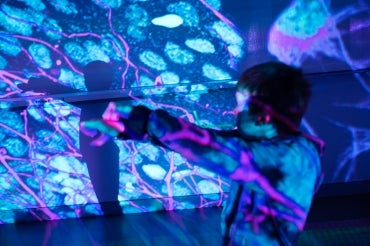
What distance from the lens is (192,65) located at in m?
2.72

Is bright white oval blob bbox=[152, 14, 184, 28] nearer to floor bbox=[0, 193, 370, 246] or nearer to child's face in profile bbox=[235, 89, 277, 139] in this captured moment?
floor bbox=[0, 193, 370, 246]

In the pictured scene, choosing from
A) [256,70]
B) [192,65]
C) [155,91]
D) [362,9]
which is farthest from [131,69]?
[256,70]

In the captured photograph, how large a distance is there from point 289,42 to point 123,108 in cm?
232

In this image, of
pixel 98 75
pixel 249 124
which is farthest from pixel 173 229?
pixel 249 124

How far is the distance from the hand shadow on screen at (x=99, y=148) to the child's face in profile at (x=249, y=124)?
2.07m

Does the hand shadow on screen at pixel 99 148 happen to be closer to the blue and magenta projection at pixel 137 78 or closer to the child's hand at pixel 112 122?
the blue and magenta projection at pixel 137 78

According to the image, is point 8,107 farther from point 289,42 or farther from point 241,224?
point 241,224

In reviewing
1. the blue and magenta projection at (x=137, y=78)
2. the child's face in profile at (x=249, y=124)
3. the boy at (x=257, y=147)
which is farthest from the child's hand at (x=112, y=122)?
the blue and magenta projection at (x=137, y=78)

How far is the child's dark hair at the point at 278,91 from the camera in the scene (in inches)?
28.0

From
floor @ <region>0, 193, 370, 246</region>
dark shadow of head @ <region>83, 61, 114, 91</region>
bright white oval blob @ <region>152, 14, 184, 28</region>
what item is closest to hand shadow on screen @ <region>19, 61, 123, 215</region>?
dark shadow of head @ <region>83, 61, 114, 91</region>

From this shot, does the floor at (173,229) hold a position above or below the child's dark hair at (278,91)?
below

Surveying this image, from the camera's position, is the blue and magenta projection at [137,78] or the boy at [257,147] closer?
the boy at [257,147]

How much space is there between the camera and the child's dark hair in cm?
71

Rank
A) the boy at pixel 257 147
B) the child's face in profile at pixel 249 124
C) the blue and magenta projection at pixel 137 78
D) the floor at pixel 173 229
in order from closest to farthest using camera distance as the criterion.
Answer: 1. the boy at pixel 257 147
2. the child's face in profile at pixel 249 124
3. the floor at pixel 173 229
4. the blue and magenta projection at pixel 137 78
